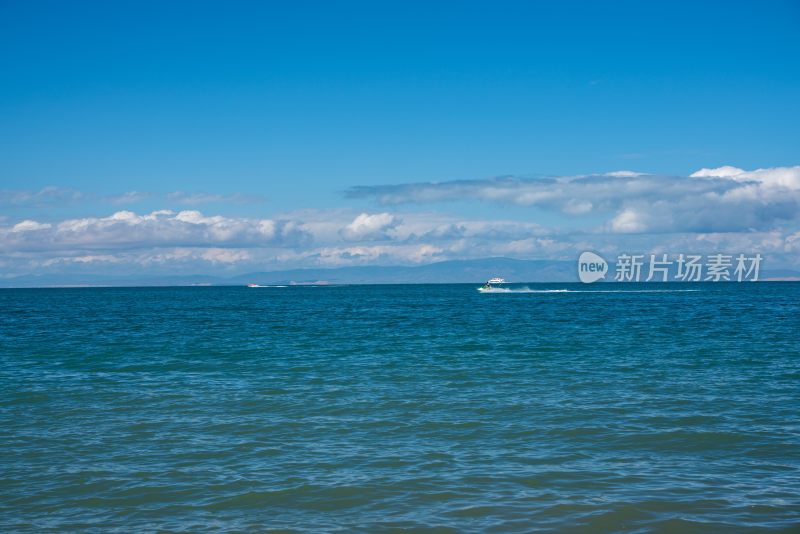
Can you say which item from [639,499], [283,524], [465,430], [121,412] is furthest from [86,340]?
[639,499]

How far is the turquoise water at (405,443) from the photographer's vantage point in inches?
481

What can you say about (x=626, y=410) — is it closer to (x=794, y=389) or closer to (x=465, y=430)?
(x=465, y=430)

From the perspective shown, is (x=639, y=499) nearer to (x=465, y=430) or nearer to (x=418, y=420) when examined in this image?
(x=465, y=430)

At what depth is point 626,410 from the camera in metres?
20.4

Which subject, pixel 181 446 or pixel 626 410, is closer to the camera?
pixel 181 446

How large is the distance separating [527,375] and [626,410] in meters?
7.75

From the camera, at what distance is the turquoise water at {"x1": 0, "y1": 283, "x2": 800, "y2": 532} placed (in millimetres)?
12211

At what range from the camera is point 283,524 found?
11836 millimetres

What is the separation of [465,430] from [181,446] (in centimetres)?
733

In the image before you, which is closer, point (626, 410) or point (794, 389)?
point (626, 410)

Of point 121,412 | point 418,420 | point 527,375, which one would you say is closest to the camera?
point 418,420

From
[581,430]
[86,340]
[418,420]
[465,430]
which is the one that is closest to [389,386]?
[418,420]

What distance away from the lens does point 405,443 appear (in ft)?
55.4

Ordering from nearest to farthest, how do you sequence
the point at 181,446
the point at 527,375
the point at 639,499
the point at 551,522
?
the point at 551,522
the point at 639,499
the point at 181,446
the point at 527,375
